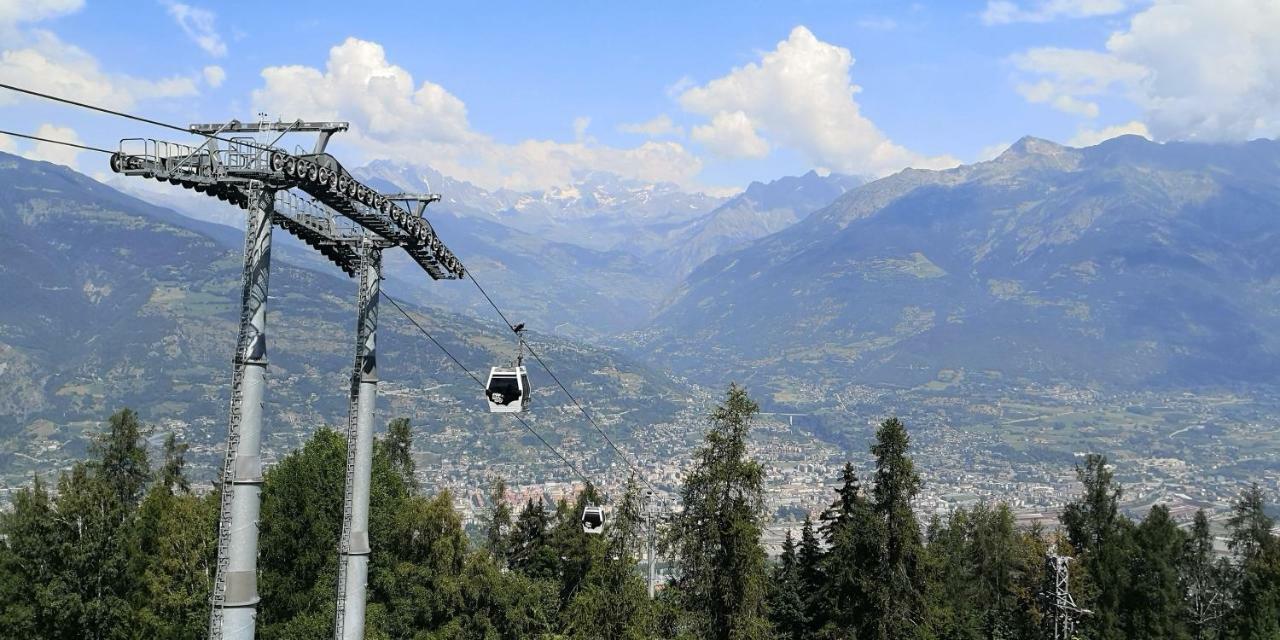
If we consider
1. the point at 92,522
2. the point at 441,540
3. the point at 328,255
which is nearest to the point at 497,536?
the point at 441,540

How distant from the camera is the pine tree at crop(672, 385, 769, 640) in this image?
34.0m

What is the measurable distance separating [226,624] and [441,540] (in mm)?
28746

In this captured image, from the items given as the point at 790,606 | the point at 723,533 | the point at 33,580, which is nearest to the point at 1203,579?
the point at 790,606

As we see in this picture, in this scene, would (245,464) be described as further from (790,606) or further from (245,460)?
(790,606)

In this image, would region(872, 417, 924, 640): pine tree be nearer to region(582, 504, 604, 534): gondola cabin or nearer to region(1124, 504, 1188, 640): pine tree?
region(582, 504, 604, 534): gondola cabin

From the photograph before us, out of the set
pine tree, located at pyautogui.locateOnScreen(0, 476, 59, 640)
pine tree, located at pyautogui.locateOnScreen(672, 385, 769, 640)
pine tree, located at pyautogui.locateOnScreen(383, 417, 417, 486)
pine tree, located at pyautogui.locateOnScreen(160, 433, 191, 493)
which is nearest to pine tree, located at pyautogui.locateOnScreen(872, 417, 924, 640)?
pine tree, located at pyautogui.locateOnScreen(672, 385, 769, 640)

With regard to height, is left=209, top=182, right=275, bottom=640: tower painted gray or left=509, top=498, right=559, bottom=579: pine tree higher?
left=209, top=182, right=275, bottom=640: tower painted gray

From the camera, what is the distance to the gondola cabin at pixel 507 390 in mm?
27281

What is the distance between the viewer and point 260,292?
850 inches

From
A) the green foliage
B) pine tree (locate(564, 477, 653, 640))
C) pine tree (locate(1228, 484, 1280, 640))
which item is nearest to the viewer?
the green foliage

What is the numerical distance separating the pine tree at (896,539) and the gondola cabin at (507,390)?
2275 centimetres

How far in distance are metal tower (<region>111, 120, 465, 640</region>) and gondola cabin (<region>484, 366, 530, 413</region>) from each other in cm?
326

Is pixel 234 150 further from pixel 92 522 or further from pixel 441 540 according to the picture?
pixel 441 540

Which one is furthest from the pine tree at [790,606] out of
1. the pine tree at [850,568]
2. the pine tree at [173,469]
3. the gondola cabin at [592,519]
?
the pine tree at [173,469]
